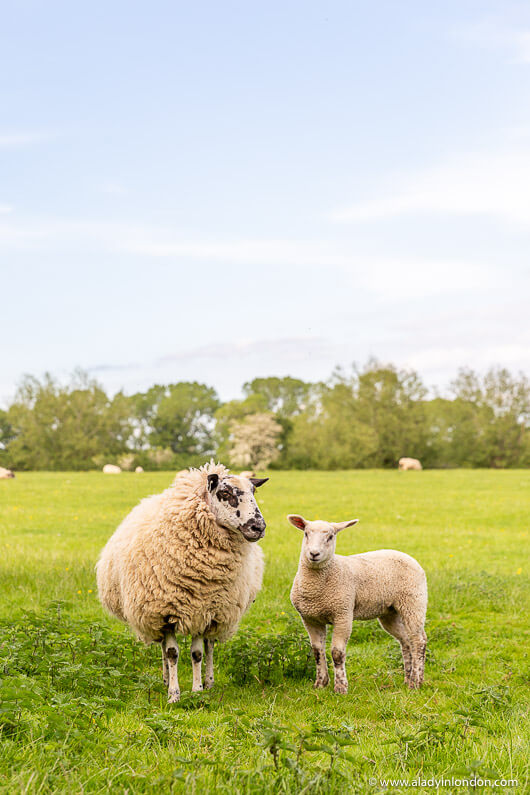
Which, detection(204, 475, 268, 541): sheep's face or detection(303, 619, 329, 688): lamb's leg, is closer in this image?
detection(204, 475, 268, 541): sheep's face

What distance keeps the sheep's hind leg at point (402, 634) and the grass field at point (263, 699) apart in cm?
23

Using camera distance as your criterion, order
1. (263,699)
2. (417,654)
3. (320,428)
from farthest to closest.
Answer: (320,428)
(417,654)
(263,699)

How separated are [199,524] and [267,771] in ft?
11.6

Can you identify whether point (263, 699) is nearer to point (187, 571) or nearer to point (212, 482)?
point (187, 571)

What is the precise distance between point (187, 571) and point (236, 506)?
0.89m

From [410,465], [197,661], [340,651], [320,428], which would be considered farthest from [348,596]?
[320,428]

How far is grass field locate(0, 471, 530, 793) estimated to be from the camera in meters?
3.96

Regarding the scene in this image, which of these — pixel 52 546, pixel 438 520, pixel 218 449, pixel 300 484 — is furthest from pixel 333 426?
pixel 52 546

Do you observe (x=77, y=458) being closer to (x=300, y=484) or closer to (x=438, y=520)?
(x=300, y=484)

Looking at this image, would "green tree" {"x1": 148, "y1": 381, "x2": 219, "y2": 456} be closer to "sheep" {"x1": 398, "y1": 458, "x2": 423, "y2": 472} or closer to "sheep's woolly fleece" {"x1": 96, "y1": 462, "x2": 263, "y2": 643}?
"sheep" {"x1": 398, "y1": 458, "x2": 423, "y2": 472}

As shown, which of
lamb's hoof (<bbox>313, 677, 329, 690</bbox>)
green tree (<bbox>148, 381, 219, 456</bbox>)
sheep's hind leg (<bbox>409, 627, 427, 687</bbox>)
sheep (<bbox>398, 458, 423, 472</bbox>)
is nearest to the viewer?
lamb's hoof (<bbox>313, 677, 329, 690</bbox>)

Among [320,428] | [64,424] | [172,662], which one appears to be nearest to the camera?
[172,662]

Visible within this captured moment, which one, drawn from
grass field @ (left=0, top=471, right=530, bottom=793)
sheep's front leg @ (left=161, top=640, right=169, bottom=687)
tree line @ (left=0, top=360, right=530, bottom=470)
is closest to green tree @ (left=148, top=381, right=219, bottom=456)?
tree line @ (left=0, top=360, right=530, bottom=470)

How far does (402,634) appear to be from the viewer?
309 inches
